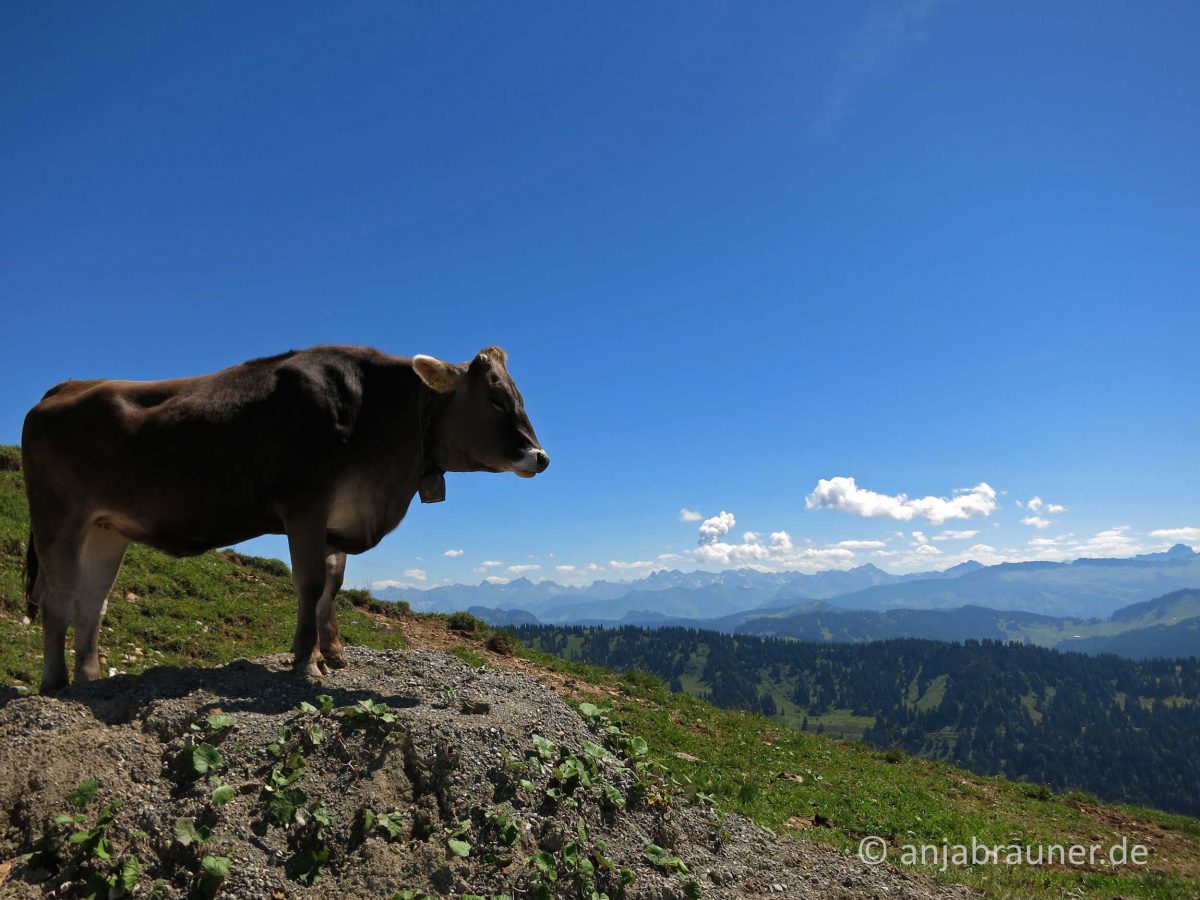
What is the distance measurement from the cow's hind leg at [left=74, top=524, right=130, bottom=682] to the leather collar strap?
10.4ft

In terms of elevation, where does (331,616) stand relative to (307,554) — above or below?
below

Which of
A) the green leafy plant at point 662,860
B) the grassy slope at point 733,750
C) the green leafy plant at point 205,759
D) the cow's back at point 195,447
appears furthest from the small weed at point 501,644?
the green leafy plant at point 205,759

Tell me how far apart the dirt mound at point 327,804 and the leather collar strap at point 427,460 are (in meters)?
2.04

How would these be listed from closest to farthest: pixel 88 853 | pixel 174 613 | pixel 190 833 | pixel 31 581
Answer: pixel 88 853
pixel 190 833
pixel 31 581
pixel 174 613

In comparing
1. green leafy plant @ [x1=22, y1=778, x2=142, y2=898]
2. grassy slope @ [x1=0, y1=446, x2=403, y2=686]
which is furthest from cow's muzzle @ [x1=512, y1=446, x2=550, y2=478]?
grassy slope @ [x1=0, y1=446, x2=403, y2=686]

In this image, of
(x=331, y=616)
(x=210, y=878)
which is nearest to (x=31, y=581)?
(x=331, y=616)

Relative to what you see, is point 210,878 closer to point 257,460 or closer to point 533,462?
point 257,460

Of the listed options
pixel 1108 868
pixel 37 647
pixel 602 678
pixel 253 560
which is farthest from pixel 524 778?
pixel 253 560

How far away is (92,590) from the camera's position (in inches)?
297

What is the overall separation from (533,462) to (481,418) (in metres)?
0.69

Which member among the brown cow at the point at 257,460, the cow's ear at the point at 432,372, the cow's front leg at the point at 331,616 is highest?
the cow's ear at the point at 432,372

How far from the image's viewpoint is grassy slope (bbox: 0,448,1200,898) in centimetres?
1246

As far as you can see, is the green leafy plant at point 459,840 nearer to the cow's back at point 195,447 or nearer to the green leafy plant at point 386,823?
the green leafy plant at point 386,823

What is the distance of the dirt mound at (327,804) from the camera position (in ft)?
15.6
